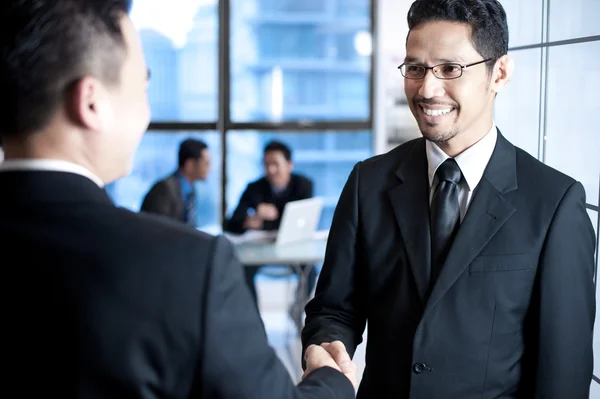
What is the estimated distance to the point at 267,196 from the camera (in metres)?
5.64

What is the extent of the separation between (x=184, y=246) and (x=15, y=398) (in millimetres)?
285

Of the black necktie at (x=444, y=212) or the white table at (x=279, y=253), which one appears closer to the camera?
the black necktie at (x=444, y=212)

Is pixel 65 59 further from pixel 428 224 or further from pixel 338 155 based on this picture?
pixel 338 155

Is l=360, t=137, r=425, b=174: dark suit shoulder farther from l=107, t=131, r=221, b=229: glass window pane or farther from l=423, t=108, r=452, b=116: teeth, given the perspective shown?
l=107, t=131, r=221, b=229: glass window pane

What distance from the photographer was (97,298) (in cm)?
88

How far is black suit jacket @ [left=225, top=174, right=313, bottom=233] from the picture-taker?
5566 mm

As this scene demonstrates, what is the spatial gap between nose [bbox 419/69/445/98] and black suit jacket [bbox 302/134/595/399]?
211mm

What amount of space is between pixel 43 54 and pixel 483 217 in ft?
3.43

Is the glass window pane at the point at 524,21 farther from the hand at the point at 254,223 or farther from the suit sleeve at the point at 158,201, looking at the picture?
the hand at the point at 254,223

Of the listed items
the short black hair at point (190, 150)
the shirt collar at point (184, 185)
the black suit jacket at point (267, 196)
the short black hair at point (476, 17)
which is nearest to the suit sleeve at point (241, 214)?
the black suit jacket at point (267, 196)

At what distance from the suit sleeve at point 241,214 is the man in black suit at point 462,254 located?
380cm

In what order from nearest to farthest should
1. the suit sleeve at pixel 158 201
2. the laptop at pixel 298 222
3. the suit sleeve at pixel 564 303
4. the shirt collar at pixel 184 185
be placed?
the suit sleeve at pixel 564 303 < the suit sleeve at pixel 158 201 < the laptop at pixel 298 222 < the shirt collar at pixel 184 185

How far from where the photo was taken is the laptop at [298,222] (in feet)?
16.3

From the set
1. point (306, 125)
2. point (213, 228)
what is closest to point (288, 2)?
point (306, 125)
